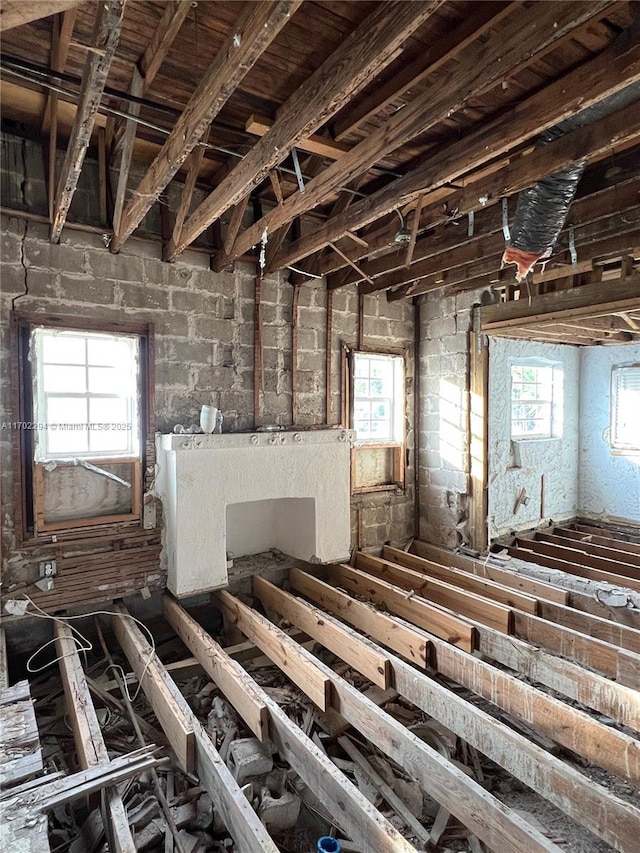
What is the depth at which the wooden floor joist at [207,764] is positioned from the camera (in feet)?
5.61

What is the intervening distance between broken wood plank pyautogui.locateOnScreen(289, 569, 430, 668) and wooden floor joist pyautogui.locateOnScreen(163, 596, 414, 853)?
972 millimetres

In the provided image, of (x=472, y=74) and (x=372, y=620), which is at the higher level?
(x=472, y=74)

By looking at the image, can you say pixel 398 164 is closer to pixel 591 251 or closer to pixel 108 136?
pixel 591 251

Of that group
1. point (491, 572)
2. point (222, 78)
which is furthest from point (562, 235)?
point (491, 572)

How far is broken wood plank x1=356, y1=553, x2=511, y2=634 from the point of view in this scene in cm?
320

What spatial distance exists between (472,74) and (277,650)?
3.00 m

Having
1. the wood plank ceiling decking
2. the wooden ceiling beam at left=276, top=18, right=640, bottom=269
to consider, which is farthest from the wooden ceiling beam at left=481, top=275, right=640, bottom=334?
the wooden ceiling beam at left=276, top=18, right=640, bottom=269

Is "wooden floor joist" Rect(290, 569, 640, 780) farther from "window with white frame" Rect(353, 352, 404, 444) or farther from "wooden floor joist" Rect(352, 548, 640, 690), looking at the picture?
"window with white frame" Rect(353, 352, 404, 444)

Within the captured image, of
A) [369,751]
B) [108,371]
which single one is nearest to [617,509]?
[369,751]

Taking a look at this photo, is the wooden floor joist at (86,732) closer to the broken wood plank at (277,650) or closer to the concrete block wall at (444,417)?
the broken wood plank at (277,650)

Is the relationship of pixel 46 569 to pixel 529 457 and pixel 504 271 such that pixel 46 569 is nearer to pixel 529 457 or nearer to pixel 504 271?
pixel 504 271

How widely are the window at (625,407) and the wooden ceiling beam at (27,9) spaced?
7.26m

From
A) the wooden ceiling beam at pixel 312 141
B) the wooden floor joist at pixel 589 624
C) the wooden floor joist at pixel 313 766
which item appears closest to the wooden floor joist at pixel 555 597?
the wooden floor joist at pixel 589 624

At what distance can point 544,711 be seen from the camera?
2238 mm
